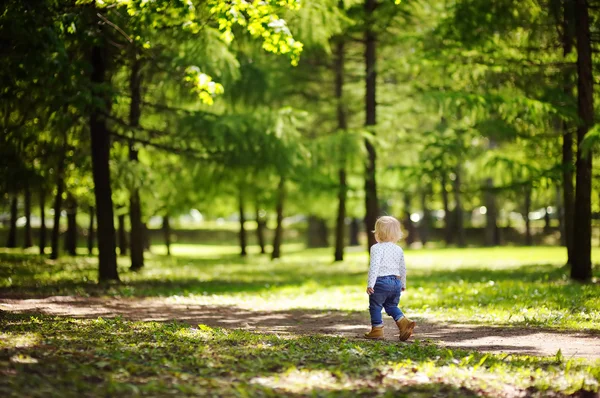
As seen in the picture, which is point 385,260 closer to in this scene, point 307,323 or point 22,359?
point 307,323

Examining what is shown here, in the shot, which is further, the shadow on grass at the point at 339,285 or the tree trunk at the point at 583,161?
the tree trunk at the point at 583,161

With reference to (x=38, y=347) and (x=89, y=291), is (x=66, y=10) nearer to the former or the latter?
(x=89, y=291)

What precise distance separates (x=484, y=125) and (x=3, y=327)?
12.7 meters

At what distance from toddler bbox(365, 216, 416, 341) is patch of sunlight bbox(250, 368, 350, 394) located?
82.2 inches

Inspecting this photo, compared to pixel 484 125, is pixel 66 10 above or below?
above

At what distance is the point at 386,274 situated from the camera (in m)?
7.80

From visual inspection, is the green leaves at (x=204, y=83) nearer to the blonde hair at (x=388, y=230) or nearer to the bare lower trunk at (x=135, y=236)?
the blonde hair at (x=388, y=230)

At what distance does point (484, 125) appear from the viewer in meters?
16.7

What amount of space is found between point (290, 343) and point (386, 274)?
1.46 meters

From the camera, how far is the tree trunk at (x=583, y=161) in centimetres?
1426

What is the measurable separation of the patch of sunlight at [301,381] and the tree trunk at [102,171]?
10564mm

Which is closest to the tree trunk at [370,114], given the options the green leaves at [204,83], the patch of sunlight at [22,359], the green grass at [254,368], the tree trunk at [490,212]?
the green leaves at [204,83]

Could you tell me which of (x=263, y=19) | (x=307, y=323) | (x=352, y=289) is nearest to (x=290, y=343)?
(x=307, y=323)

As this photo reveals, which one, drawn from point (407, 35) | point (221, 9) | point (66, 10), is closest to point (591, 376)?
point (221, 9)
